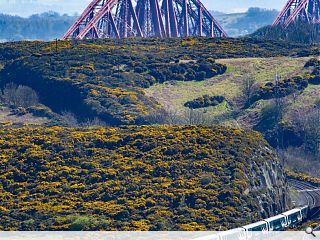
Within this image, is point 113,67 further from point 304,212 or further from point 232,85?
point 304,212

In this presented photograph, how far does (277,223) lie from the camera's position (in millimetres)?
67375

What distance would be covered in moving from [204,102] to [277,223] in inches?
2188

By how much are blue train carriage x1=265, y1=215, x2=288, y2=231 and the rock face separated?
4.74 metres

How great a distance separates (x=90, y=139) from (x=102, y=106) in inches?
1348

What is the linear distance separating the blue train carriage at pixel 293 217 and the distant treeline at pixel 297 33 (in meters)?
109

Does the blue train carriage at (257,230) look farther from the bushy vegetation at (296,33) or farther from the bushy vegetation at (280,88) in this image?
the bushy vegetation at (296,33)

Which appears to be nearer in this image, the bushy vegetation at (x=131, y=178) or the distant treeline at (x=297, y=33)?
the bushy vegetation at (x=131, y=178)

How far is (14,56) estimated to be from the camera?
456ft

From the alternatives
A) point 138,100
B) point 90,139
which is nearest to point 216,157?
point 90,139

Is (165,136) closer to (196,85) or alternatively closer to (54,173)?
(54,173)

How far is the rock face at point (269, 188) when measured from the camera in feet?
246

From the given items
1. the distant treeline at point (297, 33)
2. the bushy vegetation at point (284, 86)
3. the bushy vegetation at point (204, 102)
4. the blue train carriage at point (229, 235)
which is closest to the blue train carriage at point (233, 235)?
the blue train carriage at point (229, 235)

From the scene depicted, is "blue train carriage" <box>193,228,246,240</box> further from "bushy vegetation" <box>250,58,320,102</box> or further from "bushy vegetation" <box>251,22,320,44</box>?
"bushy vegetation" <box>251,22,320,44</box>

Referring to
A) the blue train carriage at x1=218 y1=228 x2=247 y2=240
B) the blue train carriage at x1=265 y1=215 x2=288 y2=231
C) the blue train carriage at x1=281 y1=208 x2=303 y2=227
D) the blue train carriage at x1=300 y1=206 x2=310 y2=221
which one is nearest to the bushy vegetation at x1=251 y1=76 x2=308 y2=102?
the blue train carriage at x1=300 y1=206 x2=310 y2=221
